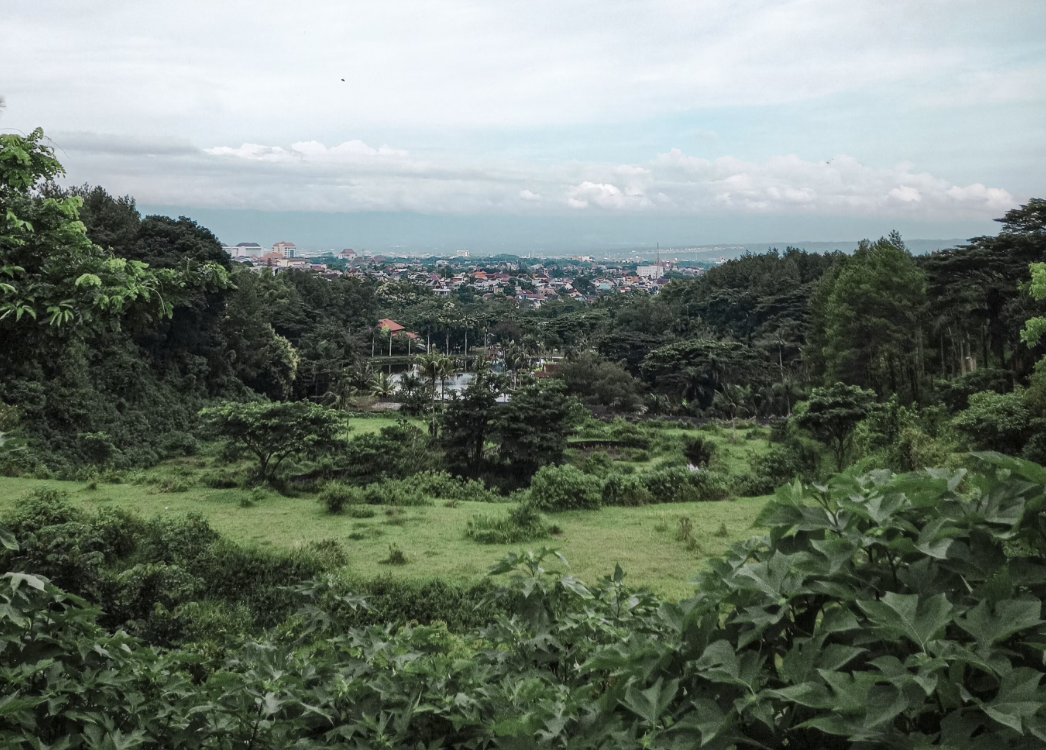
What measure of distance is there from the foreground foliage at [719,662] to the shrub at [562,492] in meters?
8.66

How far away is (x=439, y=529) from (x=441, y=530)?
2.2 inches

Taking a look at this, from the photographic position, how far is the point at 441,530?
30.6 feet

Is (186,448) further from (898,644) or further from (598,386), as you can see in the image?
(898,644)

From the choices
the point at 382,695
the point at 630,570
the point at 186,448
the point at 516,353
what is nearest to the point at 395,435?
the point at 186,448

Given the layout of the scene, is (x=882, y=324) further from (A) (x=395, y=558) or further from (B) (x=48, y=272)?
(B) (x=48, y=272)

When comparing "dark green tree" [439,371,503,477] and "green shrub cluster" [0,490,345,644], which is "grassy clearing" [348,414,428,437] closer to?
"dark green tree" [439,371,503,477]

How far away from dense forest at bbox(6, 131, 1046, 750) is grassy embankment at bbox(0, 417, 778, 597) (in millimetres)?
385

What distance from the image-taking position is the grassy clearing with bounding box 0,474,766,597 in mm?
7684

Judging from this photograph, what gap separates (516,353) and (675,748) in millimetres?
35700

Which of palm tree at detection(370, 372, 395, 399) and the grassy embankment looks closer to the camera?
the grassy embankment

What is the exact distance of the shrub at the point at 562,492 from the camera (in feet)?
34.1

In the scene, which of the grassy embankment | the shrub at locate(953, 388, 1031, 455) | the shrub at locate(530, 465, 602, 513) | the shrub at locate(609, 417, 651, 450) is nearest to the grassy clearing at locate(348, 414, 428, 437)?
the shrub at locate(609, 417, 651, 450)

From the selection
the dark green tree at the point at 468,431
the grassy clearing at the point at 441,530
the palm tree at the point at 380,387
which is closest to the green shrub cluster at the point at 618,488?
the grassy clearing at the point at 441,530

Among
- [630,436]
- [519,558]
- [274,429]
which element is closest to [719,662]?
[519,558]
